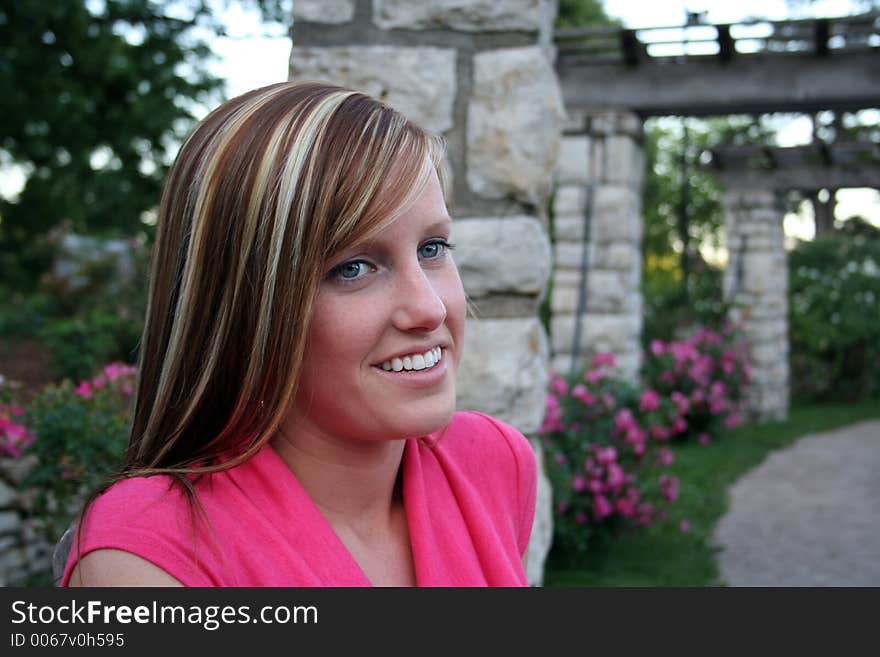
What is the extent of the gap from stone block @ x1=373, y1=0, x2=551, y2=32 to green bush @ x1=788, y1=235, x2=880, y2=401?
37.6 ft

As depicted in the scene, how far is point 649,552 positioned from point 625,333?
8.68ft

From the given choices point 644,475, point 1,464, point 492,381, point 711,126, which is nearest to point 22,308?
point 1,464

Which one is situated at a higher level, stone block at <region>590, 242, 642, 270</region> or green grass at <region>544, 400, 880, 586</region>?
stone block at <region>590, 242, 642, 270</region>

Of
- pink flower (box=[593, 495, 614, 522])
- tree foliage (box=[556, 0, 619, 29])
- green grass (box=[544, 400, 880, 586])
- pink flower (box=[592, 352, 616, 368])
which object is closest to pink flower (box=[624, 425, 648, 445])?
pink flower (box=[593, 495, 614, 522])

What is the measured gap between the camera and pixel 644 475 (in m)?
5.27

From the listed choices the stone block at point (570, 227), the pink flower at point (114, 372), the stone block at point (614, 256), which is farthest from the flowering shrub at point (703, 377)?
the pink flower at point (114, 372)

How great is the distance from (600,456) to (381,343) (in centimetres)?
371

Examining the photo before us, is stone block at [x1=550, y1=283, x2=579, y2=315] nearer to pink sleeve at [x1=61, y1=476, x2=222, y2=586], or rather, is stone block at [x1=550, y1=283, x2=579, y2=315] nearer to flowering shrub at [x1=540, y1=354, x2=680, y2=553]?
flowering shrub at [x1=540, y1=354, x2=680, y2=553]

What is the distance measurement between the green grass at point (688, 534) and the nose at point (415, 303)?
3575 millimetres

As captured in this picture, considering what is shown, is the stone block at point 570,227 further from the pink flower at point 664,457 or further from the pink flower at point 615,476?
the pink flower at point 615,476

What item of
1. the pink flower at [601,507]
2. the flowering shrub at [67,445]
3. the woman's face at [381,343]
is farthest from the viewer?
the pink flower at [601,507]

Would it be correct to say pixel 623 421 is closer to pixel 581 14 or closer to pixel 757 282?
pixel 757 282

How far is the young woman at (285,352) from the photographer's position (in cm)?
109

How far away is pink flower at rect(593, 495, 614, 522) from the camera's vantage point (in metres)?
4.67
